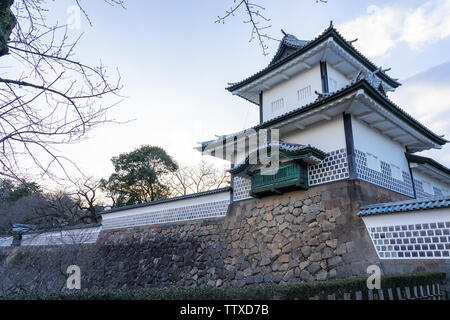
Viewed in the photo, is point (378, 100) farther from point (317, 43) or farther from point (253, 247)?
point (253, 247)

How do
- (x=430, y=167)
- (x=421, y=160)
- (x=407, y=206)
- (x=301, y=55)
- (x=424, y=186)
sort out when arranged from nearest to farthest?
(x=407, y=206), (x=301, y=55), (x=421, y=160), (x=430, y=167), (x=424, y=186)

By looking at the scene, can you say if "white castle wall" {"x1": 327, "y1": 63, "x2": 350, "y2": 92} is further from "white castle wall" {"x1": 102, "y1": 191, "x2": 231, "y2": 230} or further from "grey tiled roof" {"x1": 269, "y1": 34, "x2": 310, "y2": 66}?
"white castle wall" {"x1": 102, "y1": 191, "x2": 231, "y2": 230}

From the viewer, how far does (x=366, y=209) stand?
21.6 ft

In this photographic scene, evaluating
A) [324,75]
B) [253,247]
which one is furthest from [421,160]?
[253,247]

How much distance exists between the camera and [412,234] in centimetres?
589

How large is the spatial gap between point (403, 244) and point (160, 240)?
837 cm

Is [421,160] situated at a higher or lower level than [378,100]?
Result: lower

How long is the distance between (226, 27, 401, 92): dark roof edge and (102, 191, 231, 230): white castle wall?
410cm

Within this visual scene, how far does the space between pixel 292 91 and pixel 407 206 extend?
544cm

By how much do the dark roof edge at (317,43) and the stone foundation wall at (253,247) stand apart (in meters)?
4.17

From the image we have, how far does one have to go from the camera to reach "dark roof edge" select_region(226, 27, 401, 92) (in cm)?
834
